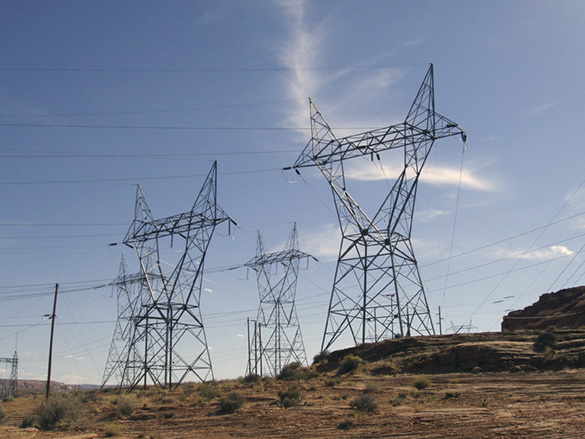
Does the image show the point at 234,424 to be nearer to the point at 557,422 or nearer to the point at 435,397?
the point at 435,397

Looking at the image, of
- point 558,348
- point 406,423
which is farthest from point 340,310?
point 406,423

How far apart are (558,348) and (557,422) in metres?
14.9

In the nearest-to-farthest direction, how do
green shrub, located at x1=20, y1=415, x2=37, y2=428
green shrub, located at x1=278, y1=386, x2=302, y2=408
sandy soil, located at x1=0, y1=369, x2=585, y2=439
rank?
sandy soil, located at x1=0, y1=369, x2=585, y2=439
green shrub, located at x1=278, y1=386, x2=302, y2=408
green shrub, located at x1=20, y1=415, x2=37, y2=428

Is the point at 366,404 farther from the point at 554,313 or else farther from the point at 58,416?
the point at 554,313

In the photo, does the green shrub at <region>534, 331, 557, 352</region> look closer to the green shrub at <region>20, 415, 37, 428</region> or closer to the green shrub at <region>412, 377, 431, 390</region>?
the green shrub at <region>412, 377, 431, 390</region>

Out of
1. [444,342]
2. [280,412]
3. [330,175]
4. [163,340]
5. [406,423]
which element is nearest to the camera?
[406,423]

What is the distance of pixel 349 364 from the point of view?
34062mm

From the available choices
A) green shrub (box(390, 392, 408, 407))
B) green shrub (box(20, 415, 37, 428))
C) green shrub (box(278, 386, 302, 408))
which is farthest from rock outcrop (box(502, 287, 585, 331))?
green shrub (box(20, 415, 37, 428))

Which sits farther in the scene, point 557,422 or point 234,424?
point 234,424

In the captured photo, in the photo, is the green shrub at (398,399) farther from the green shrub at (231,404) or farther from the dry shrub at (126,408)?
the dry shrub at (126,408)

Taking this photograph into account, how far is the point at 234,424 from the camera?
72.8ft

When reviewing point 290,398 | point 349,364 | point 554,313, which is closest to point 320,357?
point 349,364

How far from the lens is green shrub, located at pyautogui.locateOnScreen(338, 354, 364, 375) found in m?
33.8

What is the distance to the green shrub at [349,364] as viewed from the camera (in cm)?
3375
